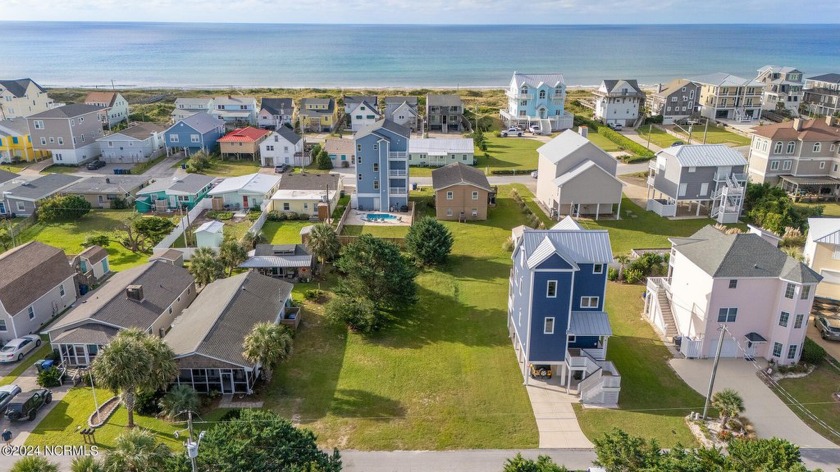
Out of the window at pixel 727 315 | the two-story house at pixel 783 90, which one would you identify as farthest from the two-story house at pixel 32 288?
the two-story house at pixel 783 90

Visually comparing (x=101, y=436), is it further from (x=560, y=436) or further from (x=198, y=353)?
(x=560, y=436)

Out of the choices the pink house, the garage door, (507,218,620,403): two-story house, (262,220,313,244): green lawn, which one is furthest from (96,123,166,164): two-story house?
the garage door

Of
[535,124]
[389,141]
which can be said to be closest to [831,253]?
[389,141]

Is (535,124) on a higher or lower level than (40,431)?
higher

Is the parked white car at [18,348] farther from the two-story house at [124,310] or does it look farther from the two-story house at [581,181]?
the two-story house at [581,181]

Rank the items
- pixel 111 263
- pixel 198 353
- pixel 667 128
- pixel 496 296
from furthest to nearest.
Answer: pixel 667 128, pixel 111 263, pixel 496 296, pixel 198 353

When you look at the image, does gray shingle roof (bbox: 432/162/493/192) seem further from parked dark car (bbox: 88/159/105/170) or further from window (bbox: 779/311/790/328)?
parked dark car (bbox: 88/159/105/170)

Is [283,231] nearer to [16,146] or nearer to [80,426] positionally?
[80,426]
